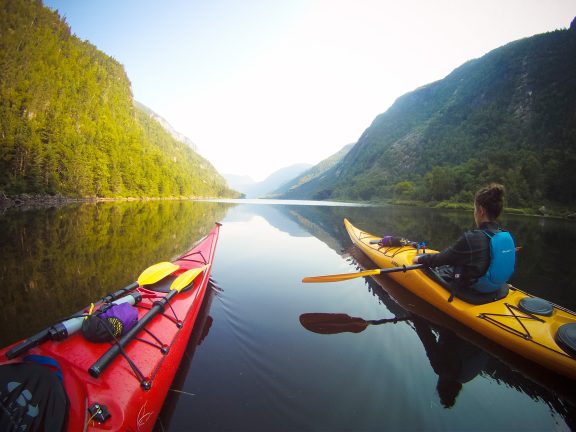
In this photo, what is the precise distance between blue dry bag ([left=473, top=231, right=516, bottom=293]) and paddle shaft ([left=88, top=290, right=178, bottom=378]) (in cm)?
566

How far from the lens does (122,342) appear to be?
282cm

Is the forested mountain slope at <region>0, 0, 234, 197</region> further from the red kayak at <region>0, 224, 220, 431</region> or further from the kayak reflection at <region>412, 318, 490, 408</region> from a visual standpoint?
the kayak reflection at <region>412, 318, 490, 408</region>

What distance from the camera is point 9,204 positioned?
2614 cm

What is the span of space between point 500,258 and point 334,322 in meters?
3.33

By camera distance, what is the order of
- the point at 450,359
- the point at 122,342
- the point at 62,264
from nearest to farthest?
1. the point at 122,342
2. the point at 450,359
3. the point at 62,264

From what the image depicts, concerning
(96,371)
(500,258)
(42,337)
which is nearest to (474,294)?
(500,258)

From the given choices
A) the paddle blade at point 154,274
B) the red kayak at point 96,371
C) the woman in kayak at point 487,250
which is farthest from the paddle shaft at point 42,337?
the woman in kayak at point 487,250

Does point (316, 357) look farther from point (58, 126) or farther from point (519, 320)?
point (58, 126)

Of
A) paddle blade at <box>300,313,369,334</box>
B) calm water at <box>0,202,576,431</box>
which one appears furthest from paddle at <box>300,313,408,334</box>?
calm water at <box>0,202,576,431</box>

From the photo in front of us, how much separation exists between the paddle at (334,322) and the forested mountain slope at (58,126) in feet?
129

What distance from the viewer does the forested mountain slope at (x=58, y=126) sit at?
1267 inches

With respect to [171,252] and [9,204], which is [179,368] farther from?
[9,204]

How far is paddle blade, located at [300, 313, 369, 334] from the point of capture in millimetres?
5031

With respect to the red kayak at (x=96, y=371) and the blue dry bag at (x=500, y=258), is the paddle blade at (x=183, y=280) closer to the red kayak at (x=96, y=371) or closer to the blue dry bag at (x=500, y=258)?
the red kayak at (x=96, y=371)
